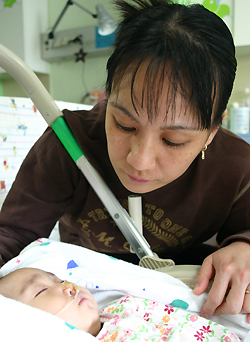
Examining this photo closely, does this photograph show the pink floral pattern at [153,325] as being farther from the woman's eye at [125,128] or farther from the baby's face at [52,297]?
the woman's eye at [125,128]

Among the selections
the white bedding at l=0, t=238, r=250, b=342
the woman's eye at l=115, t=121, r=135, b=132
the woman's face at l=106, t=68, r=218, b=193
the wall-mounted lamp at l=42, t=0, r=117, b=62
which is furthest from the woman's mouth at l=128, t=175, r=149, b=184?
the wall-mounted lamp at l=42, t=0, r=117, b=62

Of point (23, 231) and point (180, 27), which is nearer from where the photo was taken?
point (180, 27)

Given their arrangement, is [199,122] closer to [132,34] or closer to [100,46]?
[132,34]

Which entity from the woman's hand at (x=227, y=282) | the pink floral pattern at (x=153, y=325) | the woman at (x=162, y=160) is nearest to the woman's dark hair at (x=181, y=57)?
the woman at (x=162, y=160)

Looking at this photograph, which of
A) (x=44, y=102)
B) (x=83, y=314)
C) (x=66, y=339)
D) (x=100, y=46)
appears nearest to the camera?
(x=66, y=339)

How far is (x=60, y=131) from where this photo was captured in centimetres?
73

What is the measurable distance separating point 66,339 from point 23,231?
369 millimetres

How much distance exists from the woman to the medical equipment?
0.05 metres

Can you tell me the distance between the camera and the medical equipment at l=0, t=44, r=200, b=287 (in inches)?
25.7

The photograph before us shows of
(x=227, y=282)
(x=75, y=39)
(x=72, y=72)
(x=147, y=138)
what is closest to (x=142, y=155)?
(x=147, y=138)

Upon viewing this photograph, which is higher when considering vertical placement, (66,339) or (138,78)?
(138,78)

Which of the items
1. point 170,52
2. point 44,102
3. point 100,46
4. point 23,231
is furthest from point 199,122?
point 100,46

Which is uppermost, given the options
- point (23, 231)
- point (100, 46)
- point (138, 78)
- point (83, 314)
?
point (100, 46)

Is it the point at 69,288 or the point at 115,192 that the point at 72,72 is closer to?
the point at 115,192
